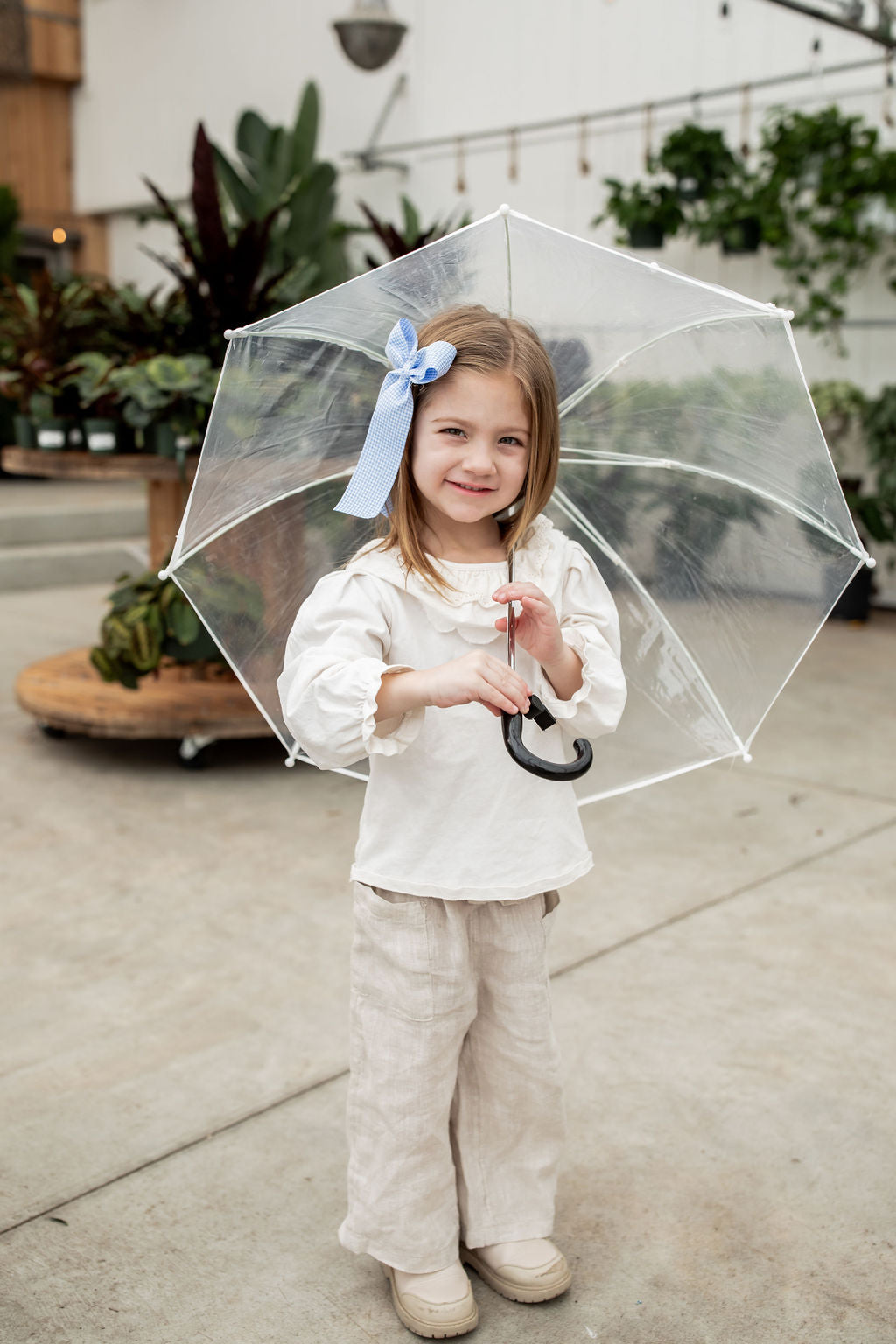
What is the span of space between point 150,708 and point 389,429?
2.47m

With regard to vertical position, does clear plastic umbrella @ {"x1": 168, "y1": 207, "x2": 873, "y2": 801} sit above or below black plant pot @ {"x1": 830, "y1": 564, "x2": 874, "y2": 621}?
above

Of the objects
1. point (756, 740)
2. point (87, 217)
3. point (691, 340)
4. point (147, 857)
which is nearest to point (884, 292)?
point (756, 740)

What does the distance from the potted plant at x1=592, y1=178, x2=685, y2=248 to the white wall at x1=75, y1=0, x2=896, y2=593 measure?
488mm

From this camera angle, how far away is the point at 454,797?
155cm

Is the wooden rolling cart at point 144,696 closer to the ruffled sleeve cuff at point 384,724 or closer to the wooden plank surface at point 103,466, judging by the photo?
the wooden plank surface at point 103,466

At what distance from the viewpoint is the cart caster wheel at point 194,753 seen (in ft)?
12.7

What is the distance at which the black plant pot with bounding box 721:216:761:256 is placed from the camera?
6449mm

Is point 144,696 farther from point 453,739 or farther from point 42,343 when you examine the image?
point 453,739

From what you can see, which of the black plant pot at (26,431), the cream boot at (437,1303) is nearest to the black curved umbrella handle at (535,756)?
the cream boot at (437,1303)

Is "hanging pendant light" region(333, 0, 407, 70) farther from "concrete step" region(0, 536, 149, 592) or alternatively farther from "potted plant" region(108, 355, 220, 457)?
"potted plant" region(108, 355, 220, 457)

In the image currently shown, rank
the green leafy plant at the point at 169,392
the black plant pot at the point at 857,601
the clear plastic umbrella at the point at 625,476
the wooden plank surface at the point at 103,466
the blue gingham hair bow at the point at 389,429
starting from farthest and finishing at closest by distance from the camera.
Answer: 1. the black plant pot at the point at 857,601
2. the wooden plank surface at the point at 103,466
3. the green leafy plant at the point at 169,392
4. the clear plastic umbrella at the point at 625,476
5. the blue gingham hair bow at the point at 389,429

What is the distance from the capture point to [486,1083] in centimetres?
171

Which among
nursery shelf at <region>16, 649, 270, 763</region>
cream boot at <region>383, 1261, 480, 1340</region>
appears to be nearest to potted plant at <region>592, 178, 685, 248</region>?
nursery shelf at <region>16, 649, 270, 763</region>

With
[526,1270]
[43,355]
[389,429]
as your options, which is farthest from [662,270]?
[43,355]
